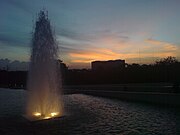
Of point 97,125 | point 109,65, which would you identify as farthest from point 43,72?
point 109,65

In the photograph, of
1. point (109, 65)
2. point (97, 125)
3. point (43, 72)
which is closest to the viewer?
point (97, 125)

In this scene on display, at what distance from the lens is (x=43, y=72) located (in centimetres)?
1472

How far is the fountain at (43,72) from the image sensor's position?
48.0ft

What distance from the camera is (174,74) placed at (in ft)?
133

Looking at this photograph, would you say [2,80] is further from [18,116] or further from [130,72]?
[18,116]

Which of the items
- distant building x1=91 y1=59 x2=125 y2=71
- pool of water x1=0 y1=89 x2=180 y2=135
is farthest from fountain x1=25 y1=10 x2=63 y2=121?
distant building x1=91 y1=59 x2=125 y2=71

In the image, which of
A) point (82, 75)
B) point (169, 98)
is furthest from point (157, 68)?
point (169, 98)

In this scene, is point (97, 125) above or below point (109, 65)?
below

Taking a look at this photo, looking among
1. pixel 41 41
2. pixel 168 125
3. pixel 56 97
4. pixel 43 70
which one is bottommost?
pixel 168 125

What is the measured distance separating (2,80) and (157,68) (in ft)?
154

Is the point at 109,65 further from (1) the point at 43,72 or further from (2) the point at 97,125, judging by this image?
(2) the point at 97,125

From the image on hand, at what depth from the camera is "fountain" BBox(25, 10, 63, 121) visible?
14625mm

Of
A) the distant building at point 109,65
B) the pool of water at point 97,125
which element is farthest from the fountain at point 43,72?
the distant building at point 109,65

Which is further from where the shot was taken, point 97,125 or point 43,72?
point 43,72
